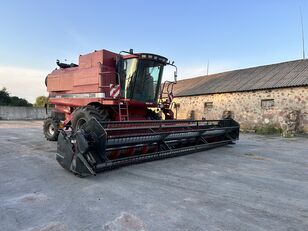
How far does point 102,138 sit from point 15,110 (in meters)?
29.3

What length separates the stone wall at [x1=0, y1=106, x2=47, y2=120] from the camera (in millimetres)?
28531

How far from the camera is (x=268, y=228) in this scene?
2.68 meters

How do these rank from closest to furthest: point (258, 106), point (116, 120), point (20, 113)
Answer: point (116, 120)
point (258, 106)
point (20, 113)

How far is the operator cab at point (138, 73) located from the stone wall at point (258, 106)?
31.9 ft

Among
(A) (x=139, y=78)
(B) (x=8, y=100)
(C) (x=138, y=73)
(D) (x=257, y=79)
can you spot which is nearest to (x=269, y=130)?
(D) (x=257, y=79)

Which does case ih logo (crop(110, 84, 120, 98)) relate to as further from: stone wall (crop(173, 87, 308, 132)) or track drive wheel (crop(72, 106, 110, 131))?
stone wall (crop(173, 87, 308, 132))

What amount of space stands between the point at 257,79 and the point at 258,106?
2.67m

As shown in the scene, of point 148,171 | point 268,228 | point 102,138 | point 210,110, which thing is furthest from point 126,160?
point 210,110

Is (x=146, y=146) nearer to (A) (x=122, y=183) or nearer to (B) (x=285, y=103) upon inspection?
(A) (x=122, y=183)

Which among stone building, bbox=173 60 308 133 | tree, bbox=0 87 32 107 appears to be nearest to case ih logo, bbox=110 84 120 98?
A: stone building, bbox=173 60 308 133

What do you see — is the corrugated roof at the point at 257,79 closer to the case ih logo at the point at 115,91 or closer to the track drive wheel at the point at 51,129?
the case ih logo at the point at 115,91

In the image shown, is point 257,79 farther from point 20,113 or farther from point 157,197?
point 20,113

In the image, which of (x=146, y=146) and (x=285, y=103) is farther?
(x=285, y=103)

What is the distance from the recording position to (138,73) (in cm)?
779
